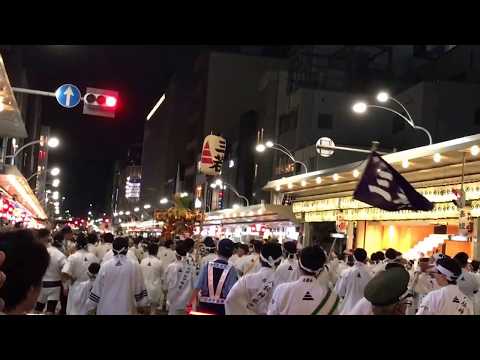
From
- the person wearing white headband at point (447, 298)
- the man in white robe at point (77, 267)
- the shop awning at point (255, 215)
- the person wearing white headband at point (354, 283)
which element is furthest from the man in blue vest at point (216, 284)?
the shop awning at point (255, 215)

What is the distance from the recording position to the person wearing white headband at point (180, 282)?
12055 millimetres

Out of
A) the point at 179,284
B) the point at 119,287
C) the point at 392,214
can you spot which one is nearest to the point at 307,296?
the point at 119,287

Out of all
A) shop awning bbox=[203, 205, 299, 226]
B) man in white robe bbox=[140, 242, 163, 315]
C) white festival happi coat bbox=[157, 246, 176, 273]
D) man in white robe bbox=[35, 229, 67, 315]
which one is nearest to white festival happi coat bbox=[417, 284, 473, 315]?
man in white robe bbox=[35, 229, 67, 315]

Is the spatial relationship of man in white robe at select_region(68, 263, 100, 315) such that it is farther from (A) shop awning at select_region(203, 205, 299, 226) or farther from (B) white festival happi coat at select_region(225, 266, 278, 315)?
(A) shop awning at select_region(203, 205, 299, 226)

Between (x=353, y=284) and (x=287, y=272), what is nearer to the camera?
(x=287, y=272)

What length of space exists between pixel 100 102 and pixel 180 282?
194 inches

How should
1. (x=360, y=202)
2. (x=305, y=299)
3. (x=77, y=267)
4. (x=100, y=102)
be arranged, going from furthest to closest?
(x=360, y=202) < (x=100, y=102) < (x=77, y=267) < (x=305, y=299)

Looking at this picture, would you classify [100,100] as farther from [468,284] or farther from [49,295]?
[468,284]

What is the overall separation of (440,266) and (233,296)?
2440 mm

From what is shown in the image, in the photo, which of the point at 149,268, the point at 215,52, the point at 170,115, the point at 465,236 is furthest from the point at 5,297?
the point at 170,115

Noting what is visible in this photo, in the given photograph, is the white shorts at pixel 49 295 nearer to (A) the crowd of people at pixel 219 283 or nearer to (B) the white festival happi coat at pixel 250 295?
(A) the crowd of people at pixel 219 283

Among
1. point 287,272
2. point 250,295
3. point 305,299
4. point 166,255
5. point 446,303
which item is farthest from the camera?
point 166,255

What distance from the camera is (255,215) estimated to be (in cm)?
3669
